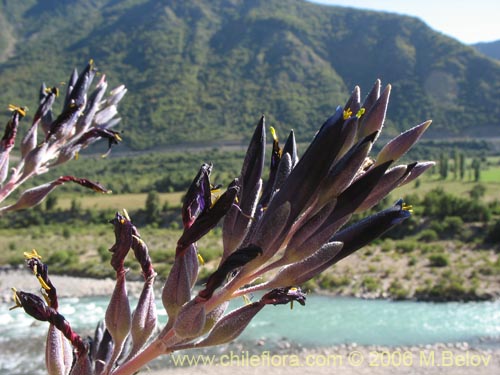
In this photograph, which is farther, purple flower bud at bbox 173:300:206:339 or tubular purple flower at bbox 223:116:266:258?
tubular purple flower at bbox 223:116:266:258

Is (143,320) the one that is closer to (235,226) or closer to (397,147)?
(235,226)

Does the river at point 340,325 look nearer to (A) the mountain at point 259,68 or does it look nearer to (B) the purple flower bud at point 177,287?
(B) the purple flower bud at point 177,287

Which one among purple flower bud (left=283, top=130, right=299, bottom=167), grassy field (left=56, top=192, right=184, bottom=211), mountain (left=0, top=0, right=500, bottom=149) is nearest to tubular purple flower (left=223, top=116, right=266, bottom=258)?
purple flower bud (left=283, top=130, right=299, bottom=167)

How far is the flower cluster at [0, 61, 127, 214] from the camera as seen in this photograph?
2889 millimetres

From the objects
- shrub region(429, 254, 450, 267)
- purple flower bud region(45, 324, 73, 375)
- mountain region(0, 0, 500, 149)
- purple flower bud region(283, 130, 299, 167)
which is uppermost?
mountain region(0, 0, 500, 149)

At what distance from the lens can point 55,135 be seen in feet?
10.1

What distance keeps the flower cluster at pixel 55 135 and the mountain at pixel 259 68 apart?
109548 millimetres

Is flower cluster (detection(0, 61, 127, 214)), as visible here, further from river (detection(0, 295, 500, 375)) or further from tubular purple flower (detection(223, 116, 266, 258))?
river (detection(0, 295, 500, 375))

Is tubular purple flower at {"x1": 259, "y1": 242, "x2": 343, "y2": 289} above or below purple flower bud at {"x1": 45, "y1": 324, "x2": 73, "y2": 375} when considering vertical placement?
above

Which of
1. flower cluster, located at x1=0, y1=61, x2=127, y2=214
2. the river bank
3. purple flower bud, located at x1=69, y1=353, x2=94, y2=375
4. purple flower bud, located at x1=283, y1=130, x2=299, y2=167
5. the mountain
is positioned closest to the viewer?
purple flower bud, located at x1=69, y1=353, x2=94, y2=375

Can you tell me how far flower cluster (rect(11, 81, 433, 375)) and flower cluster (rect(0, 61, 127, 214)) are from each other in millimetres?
1249

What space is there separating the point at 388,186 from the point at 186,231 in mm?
682

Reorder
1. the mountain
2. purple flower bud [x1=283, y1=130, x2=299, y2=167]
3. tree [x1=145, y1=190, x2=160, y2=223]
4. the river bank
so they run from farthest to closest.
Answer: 1. the mountain
2. tree [x1=145, y1=190, x2=160, y2=223]
3. the river bank
4. purple flower bud [x1=283, y1=130, x2=299, y2=167]

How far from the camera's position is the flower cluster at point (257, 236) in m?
1.58
